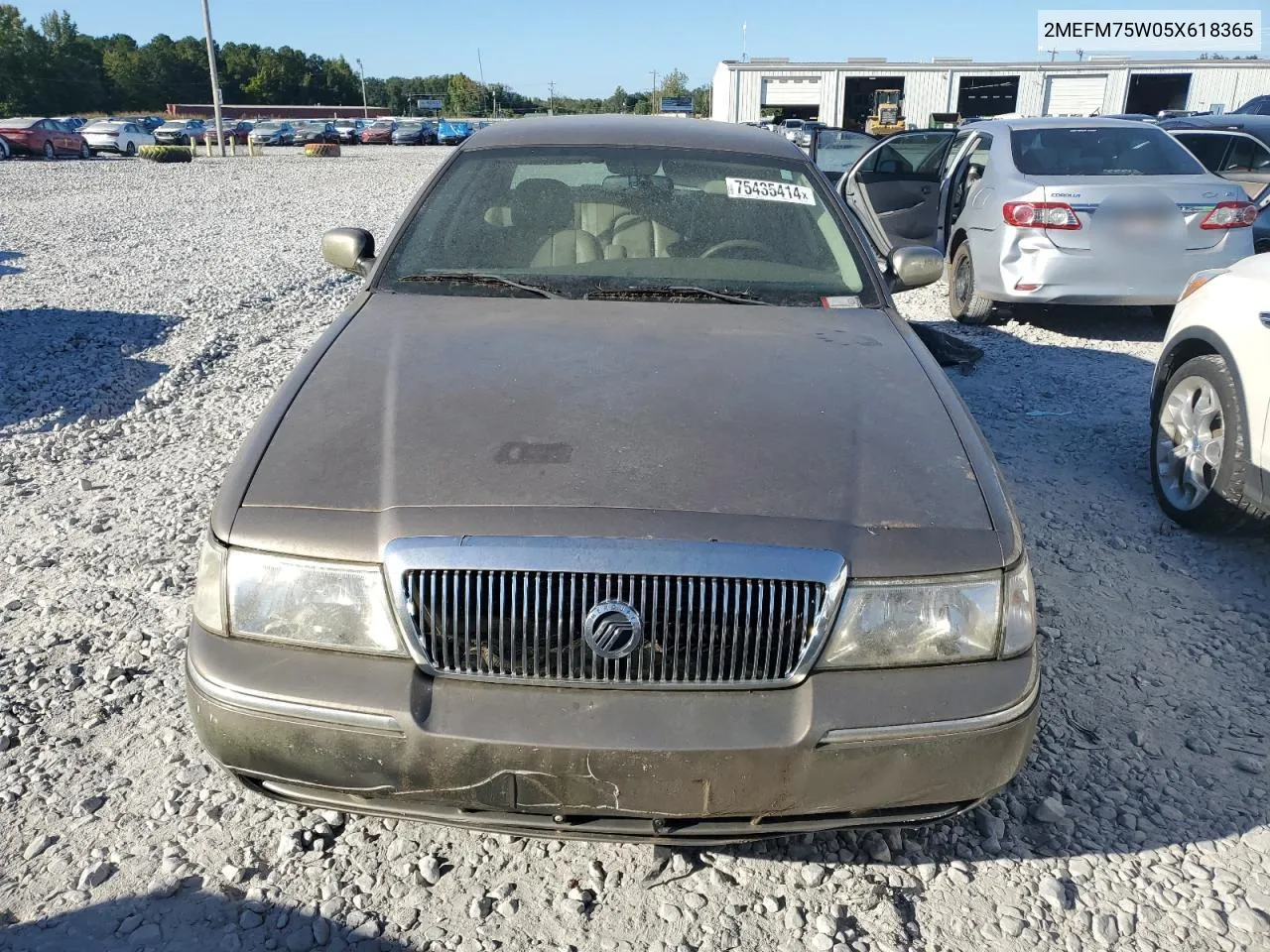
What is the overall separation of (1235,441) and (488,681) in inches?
127

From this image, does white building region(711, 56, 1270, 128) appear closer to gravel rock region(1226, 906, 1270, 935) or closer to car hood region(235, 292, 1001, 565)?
car hood region(235, 292, 1001, 565)

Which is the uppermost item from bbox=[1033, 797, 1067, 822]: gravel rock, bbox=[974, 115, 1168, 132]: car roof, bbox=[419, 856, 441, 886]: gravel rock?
bbox=[974, 115, 1168, 132]: car roof

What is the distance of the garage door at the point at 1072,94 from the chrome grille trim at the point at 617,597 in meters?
56.2

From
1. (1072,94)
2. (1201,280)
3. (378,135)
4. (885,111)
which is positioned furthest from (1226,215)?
(378,135)

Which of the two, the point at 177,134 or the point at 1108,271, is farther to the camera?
the point at 177,134

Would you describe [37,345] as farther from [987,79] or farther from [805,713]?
[987,79]

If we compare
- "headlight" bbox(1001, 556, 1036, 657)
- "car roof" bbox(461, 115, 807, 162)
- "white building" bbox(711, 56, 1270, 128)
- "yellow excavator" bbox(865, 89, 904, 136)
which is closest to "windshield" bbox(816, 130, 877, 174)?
"car roof" bbox(461, 115, 807, 162)

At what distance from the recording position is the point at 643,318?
3002 millimetres

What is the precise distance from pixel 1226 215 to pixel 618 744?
6.74 meters

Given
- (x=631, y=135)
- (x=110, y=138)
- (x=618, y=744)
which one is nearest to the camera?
(x=618, y=744)

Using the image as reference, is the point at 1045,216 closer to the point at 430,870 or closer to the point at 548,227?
the point at 548,227

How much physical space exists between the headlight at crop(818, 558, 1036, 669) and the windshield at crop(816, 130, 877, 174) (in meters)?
10.7

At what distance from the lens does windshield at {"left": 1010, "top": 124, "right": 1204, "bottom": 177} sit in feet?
Result: 23.3

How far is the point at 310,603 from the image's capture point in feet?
6.50
